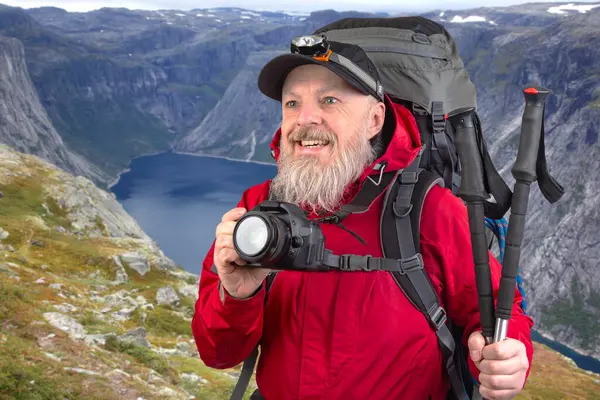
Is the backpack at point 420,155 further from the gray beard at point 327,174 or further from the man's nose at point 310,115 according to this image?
the man's nose at point 310,115

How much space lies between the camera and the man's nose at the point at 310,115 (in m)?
5.22

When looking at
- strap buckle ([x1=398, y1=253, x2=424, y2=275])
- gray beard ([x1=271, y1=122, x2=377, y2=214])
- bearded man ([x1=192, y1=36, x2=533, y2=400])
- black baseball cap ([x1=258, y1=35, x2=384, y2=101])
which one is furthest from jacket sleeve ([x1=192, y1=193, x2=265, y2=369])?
black baseball cap ([x1=258, y1=35, x2=384, y2=101])

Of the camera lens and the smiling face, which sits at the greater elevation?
the smiling face

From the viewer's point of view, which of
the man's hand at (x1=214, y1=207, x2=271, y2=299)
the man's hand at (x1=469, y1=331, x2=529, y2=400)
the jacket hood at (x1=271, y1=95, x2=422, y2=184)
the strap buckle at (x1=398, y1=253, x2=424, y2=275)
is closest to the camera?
the man's hand at (x1=469, y1=331, x2=529, y2=400)

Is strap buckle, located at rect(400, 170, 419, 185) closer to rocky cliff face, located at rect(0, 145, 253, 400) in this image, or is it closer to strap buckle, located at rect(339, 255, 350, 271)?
strap buckle, located at rect(339, 255, 350, 271)

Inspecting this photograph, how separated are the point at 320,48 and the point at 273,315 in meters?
2.66

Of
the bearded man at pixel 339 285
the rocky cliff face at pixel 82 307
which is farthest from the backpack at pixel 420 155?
the rocky cliff face at pixel 82 307

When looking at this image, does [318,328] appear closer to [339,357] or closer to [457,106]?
[339,357]

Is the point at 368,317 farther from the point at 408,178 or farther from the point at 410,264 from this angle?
the point at 408,178

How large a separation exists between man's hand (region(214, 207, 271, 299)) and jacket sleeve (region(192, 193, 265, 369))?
136 millimetres

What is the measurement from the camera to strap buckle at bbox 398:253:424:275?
15.7 ft

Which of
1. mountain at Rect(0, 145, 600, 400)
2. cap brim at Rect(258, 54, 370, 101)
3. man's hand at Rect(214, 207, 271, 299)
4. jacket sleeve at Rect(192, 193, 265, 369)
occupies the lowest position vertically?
mountain at Rect(0, 145, 600, 400)

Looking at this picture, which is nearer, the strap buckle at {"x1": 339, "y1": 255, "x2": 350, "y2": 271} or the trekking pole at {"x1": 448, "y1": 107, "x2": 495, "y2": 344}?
the trekking pole at {"x1": 448, "y1": 107, "x2": 495, "y2": 344}

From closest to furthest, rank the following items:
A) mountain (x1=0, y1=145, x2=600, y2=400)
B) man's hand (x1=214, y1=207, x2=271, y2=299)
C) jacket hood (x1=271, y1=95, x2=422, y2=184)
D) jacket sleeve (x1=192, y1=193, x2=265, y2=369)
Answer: man's hand (x1=214, y1=207, x2=271, y2=299), jacket sleeve (x1=192, y1=193, x2=265, y2=369), jacket hood (x1=271, y1=95, x2=422, y2=184), mountain (x1=0, y1=145, x2=600, y2=400)
